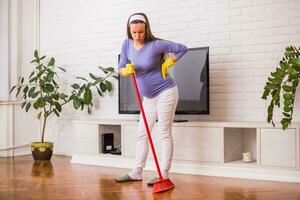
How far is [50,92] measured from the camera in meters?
4.83

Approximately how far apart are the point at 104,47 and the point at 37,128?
1.34 m

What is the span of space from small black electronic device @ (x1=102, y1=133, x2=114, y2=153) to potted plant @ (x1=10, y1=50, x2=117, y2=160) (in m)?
0.40

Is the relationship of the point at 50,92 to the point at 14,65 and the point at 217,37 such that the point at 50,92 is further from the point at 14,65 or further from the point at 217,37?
the point at 217,37

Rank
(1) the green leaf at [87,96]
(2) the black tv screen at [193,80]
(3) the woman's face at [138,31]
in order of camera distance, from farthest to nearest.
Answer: (1) the green leaf at [87,96] < (2) the black tv screen at [193,80] < (3) the woman's face at [138,31]

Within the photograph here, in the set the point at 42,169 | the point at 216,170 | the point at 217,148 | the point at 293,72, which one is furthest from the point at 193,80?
the point at 42,169

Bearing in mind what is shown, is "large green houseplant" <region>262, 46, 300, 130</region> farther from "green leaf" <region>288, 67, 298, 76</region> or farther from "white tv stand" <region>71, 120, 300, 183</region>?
"white tv stand" <region>71, 120, 300, 183</region>

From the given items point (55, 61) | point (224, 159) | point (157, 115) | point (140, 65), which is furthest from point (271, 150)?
point (55, 61)

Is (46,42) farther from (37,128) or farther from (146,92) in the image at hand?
(146,92)

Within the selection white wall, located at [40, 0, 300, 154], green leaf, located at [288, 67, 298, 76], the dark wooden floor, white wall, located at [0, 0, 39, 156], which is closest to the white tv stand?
the dark wooden floor

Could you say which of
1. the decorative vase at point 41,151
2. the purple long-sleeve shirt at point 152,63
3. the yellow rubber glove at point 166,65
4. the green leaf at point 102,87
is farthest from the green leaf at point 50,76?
the yellow rubber glove at point 166,65

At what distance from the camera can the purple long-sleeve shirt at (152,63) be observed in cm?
317

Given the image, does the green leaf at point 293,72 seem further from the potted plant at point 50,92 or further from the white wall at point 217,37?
the potted plant at point 50,92

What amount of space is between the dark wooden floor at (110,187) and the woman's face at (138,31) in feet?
3.45

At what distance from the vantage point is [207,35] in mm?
4137
